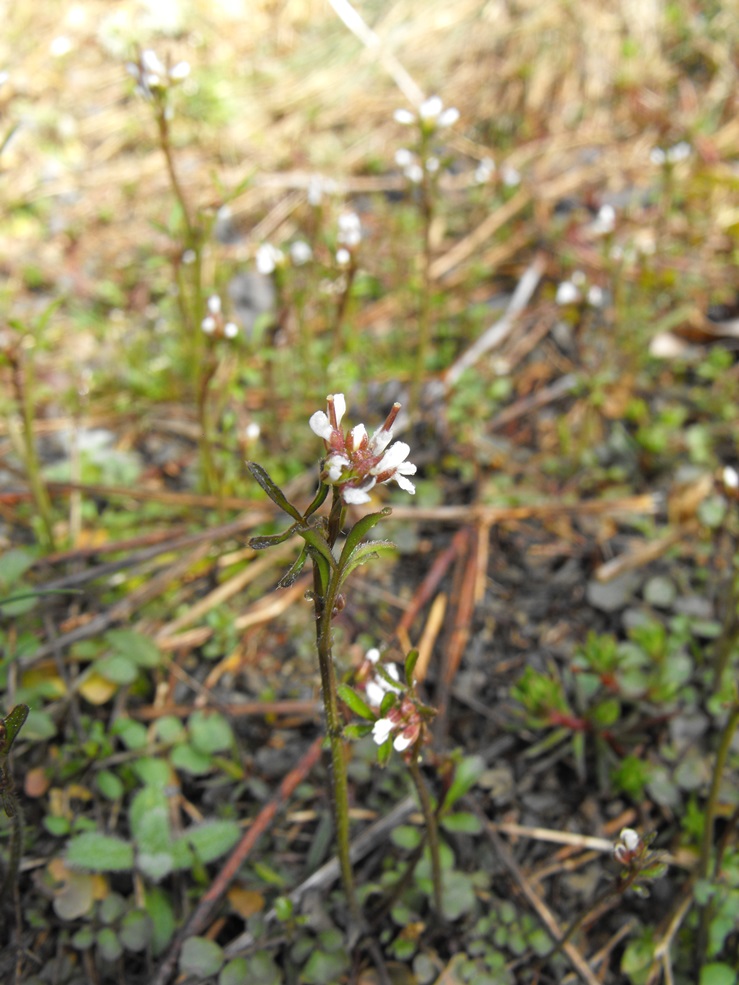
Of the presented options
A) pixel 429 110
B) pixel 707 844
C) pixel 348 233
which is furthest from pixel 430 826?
pixel 429 110

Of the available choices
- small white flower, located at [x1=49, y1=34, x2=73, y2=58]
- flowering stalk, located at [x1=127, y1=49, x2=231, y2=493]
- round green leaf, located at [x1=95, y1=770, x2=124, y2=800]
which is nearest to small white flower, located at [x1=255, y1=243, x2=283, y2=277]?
flowering stalk, located at [x1=127, y1=49, x2=231, y2=493]

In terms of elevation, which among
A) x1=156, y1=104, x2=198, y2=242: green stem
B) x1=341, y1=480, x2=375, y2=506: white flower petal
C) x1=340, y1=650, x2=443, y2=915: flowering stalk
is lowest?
x1=340, y1=650, x2=443, y2=915: flowering stalk

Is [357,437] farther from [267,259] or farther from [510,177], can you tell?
[510,177]

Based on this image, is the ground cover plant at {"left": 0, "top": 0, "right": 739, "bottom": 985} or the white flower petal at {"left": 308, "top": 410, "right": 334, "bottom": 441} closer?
the white flower petal at {"left": 308, "top": 410, "right": 334, "bottom": 441}

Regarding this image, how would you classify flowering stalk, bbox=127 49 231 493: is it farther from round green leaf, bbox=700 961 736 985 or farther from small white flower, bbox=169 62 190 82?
round green leaf, bbox=700 961 736 985

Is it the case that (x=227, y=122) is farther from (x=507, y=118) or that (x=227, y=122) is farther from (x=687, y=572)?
(x=687, y=572)

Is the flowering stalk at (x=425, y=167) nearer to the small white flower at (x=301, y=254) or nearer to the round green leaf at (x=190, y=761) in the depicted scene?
the small white flower at (x=301, y=254)
